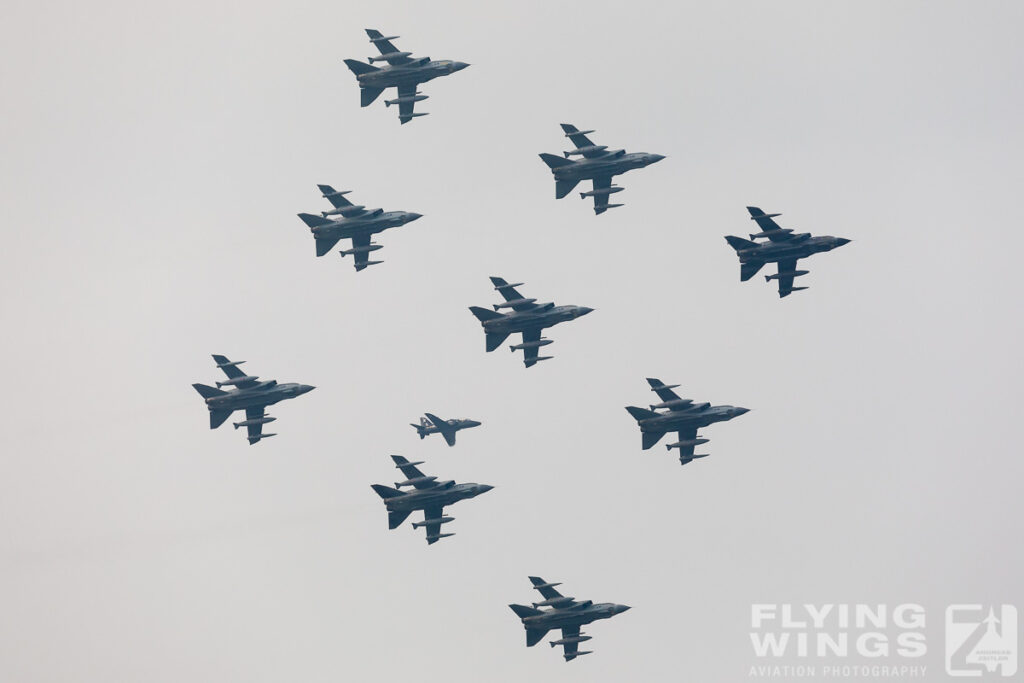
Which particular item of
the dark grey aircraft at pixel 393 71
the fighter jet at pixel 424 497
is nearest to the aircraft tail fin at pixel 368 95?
the dark grey aircraft at pixel 393 71

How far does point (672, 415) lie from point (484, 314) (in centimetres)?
1827

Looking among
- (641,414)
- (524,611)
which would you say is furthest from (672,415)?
(524,611)

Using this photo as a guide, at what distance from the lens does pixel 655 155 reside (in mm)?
194375

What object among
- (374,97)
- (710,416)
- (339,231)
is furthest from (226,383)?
(710,416)

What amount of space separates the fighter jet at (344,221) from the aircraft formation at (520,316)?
0.28 ft

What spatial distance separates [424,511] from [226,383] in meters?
20.0

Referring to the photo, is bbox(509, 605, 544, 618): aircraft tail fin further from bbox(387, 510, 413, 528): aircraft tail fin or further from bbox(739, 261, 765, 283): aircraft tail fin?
bbox(739, 261, 765, 283): aircraft tail fin

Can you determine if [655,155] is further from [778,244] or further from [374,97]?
[374,97]

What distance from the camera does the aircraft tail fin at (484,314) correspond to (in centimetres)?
19075

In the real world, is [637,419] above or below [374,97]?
below

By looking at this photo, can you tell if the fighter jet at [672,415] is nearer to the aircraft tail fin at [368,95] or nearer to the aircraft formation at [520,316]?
the aircraft formation at [520,316]

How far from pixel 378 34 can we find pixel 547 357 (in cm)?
3147

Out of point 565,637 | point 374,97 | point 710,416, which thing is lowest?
point 565,637

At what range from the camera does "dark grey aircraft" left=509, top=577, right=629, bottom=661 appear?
187m
